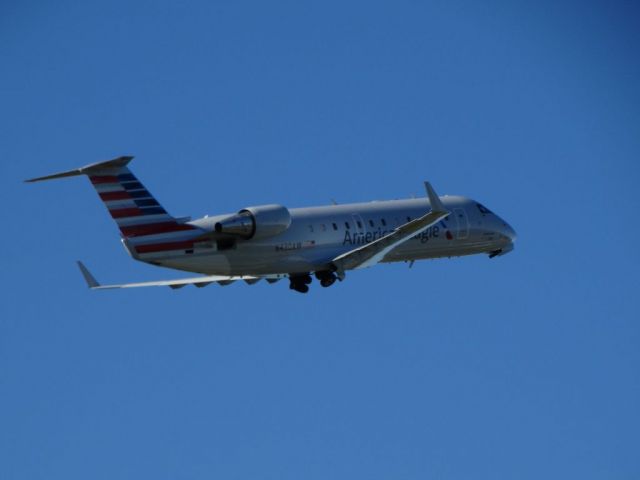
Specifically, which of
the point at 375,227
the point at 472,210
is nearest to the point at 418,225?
the point at 375,227

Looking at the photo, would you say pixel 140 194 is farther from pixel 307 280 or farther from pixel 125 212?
pixel 307 280

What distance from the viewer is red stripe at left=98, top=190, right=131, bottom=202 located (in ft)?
216

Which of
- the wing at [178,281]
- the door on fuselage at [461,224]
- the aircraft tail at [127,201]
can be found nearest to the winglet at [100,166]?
the aircraft tail at [127,201]

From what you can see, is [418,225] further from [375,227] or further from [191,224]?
[191,224]

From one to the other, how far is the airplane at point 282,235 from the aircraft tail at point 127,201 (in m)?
0.04

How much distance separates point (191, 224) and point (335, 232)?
21.2ft

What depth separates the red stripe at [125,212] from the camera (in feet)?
217

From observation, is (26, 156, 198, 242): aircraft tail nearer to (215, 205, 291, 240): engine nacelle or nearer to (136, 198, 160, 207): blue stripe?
(136, 198, 160, 207): blue stripe

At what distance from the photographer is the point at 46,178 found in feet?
208

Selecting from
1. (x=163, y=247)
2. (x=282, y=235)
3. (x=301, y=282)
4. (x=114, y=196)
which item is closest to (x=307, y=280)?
(x=301, y=282)

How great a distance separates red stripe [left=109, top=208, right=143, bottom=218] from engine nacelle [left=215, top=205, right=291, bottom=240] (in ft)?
10.1

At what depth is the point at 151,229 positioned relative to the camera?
6631 centimetres

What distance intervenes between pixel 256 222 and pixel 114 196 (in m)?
5.43

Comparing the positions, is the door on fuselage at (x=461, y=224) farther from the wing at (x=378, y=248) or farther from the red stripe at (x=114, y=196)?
the red stripe at (x=114, y=196)
